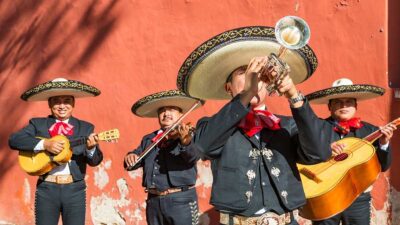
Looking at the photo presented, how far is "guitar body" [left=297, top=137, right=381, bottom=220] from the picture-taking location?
454cm

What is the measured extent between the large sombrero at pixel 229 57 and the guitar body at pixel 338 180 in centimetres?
147

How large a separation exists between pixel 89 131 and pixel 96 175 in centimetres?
153

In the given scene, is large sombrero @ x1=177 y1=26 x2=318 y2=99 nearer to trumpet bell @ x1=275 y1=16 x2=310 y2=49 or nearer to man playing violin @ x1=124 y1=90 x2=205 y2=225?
trumpet bell @ x1=275 y1=16 x2=310 y2=49

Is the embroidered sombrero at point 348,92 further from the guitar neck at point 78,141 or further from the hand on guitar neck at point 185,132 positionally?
the guitar neck at point 78,141

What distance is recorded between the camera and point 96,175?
7328 millimetres

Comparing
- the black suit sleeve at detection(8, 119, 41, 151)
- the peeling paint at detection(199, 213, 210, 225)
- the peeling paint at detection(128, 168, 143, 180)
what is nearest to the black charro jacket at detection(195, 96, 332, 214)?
the black suit sleeve at detection(8, 119, 41, 151)

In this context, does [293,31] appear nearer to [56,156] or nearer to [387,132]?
[387,132]

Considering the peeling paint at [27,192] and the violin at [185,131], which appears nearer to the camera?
the violin at [185,131]

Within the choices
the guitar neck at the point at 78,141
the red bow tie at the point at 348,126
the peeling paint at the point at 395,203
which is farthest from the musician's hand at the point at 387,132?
the guitar neck at the point at 78,141

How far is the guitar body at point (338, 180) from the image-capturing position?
4535 millimetres

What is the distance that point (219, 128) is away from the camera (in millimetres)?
2924

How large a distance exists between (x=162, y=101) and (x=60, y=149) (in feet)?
3.38

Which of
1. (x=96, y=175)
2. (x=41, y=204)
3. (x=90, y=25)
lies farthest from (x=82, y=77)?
(x=41, y=204)

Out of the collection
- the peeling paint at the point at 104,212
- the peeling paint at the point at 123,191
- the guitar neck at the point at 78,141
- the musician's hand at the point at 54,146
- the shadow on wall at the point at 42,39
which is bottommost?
the peeling paint at the point at 104,212
